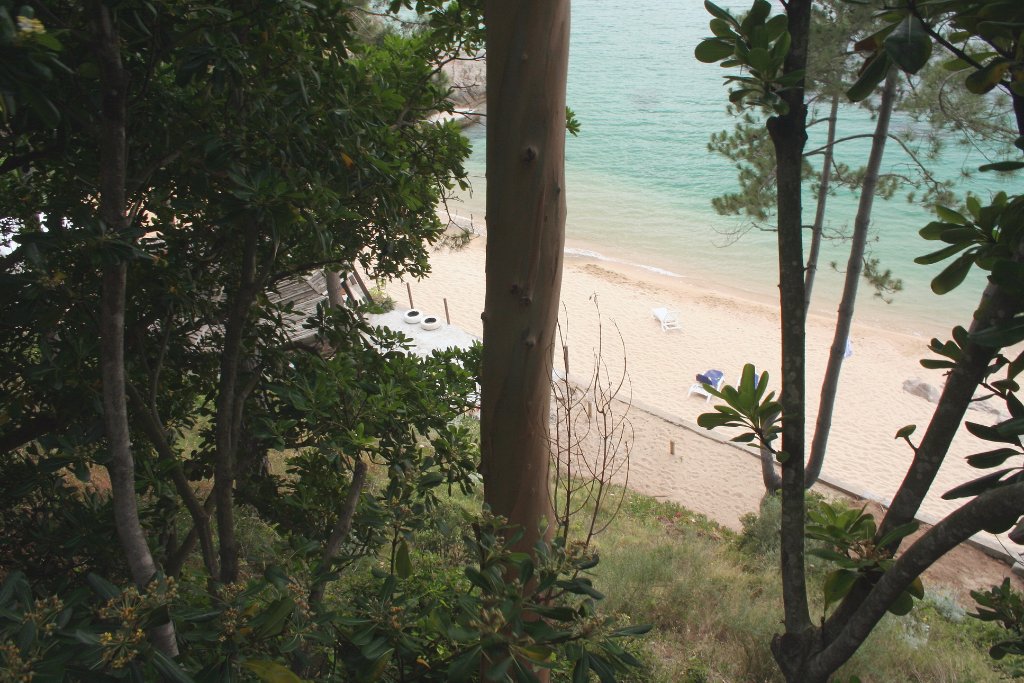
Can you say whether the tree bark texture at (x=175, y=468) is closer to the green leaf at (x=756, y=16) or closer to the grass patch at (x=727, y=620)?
the green leaf at (x=756, y=16)

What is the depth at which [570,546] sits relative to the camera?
1.66 m

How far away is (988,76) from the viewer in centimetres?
131

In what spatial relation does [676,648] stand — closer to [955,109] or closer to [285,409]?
[285,409]

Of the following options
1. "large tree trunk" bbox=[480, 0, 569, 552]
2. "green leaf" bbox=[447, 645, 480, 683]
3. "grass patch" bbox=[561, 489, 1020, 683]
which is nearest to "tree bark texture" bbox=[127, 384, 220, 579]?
"large tree trunk" bbox=[480, 0, 569, 552]

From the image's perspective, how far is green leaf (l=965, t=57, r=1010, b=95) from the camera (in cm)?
127

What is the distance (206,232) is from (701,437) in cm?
1110

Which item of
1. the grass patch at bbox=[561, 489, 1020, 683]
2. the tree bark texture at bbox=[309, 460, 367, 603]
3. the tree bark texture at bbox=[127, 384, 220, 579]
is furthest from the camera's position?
the grass patch at bbox=[561, 489, 1020, 683]

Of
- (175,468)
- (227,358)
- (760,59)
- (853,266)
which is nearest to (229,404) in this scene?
(227,358)

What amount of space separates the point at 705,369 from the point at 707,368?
0.39 ft

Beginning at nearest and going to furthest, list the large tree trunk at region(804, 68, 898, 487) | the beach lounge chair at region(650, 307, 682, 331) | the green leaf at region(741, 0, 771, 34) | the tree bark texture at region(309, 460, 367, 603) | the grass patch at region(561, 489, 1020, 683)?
the green leaf at region(741, 0, 771, 34) < the tree bark texture at region(309, 460, 367, 603) < the grass patch at region(561, 489, 1020, 683) < the large tree trunk at region(804, 68, 898, 487) < the beach lounge chair at region(650, 307, 682, 331)

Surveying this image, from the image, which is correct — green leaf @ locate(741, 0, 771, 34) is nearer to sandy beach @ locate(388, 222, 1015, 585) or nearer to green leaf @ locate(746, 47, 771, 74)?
green leaf @ locate(746, 47, 771, 74)

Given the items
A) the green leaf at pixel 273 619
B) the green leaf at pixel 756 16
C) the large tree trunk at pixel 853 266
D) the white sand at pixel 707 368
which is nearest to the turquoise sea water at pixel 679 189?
the white sand at pixel 707 368

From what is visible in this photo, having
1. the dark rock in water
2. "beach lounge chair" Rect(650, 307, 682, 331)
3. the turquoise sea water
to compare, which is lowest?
the dark rock in water

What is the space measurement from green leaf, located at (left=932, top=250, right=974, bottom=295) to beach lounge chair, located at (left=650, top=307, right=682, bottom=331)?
1613cm
